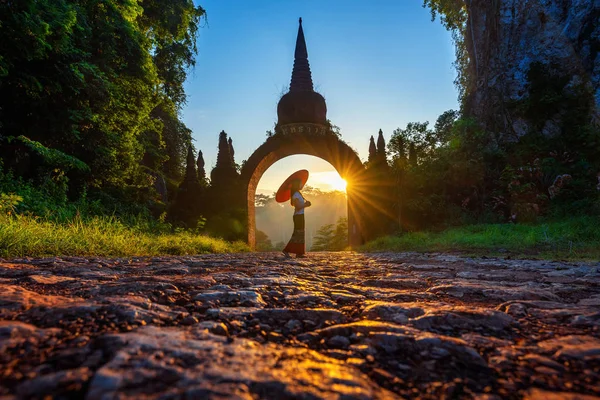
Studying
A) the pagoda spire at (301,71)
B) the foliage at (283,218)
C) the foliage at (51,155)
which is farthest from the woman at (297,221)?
the foliage at (283,218)

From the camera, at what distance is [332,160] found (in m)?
15.4

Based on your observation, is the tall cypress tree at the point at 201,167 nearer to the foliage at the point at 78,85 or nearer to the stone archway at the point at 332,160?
the stone archway at the point at 332,160

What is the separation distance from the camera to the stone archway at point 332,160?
1435 cm

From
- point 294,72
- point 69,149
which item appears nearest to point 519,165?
point 294,72

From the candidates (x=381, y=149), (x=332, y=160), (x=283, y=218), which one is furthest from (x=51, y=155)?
(x=283, y=218)

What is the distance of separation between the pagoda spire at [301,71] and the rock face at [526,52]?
8.61 metres

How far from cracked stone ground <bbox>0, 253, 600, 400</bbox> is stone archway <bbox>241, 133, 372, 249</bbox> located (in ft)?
42.0

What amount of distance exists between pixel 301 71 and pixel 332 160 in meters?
5.16

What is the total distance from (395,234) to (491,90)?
8.20m

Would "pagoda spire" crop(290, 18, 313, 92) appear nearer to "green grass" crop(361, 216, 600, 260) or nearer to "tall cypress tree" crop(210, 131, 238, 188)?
"tall cypress tree" crop(210, 131, 238, 188)

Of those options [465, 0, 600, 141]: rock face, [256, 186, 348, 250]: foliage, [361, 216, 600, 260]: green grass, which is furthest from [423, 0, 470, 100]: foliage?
[256, 186, 348, 250]: foliage

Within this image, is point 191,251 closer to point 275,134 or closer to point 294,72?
point 275,134

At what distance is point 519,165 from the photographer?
442 inches

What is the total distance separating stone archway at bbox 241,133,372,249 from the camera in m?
14.4
